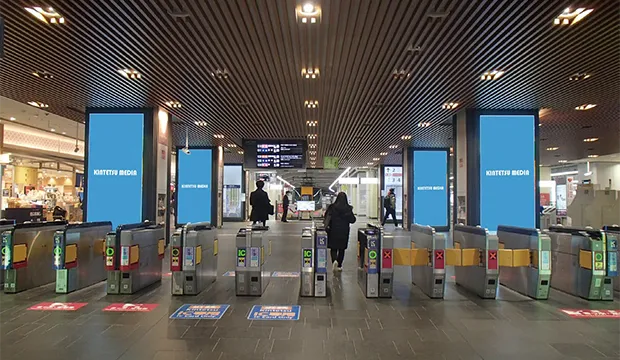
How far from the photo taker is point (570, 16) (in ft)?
16.1

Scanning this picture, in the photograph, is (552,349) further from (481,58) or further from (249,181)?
(249,181)

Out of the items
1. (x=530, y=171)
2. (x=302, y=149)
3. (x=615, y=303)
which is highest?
(x=302, y=149)

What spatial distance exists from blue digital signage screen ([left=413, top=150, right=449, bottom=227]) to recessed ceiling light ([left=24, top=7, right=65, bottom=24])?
50.2 ft

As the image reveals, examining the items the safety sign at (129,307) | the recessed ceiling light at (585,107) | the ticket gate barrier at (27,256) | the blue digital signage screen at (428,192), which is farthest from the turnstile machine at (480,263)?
the blue digital signage screen at (428,192)

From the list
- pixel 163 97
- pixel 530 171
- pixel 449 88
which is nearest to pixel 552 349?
pixel 449 88

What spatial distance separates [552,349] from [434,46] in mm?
4124

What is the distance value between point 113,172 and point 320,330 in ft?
25.1

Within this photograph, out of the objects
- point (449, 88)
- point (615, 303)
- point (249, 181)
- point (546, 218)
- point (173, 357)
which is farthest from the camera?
point (249, 181)

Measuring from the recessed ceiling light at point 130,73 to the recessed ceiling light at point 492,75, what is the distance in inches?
241

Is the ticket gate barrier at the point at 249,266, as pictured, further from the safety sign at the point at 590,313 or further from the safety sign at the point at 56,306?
the safety sign at the point at 590,313

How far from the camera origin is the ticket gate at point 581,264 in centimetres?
591

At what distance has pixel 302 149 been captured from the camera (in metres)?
13.8

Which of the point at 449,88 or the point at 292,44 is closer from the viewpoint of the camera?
the point at 292,44

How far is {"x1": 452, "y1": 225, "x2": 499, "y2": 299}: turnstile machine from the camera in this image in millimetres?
5926
